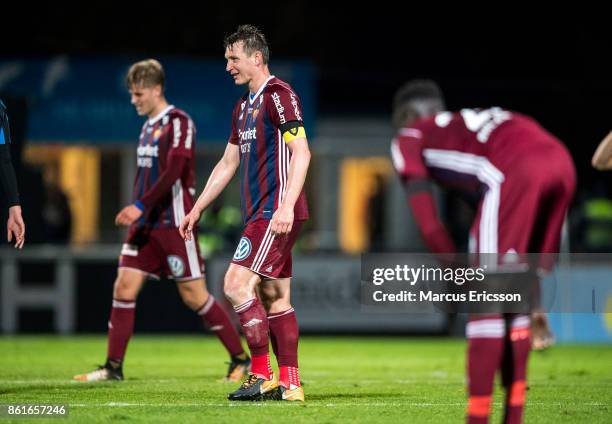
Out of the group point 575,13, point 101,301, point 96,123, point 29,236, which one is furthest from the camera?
point 575,13

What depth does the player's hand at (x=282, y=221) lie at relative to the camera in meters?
7.12

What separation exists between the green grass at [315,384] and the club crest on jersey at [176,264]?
0.82 metres

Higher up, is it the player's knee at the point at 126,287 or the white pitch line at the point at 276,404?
the player's knee at the point at 126,287

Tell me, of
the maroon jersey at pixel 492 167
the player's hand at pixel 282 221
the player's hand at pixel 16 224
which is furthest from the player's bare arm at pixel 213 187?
the maroon jersey at pixel 492 167

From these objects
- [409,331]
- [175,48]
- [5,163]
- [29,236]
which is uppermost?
[175,48]

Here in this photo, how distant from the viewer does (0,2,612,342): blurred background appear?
2069 cm

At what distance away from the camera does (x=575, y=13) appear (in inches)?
965

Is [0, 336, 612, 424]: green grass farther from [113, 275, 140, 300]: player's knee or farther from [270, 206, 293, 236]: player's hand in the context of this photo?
[270, 206, 293, 236]: player's hand

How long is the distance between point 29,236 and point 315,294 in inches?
164

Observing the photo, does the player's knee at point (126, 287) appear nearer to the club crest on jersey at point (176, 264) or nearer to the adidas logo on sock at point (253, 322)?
the club crest on jersey at point (176, 264)

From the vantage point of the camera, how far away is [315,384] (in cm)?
922

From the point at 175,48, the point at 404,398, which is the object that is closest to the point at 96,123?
the point at 175,48

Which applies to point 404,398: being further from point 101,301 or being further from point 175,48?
point 175,48

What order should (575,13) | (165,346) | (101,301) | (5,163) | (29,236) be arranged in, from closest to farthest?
(5,163) → (29,236) → (165,346) → (101,301) → (575,13)
